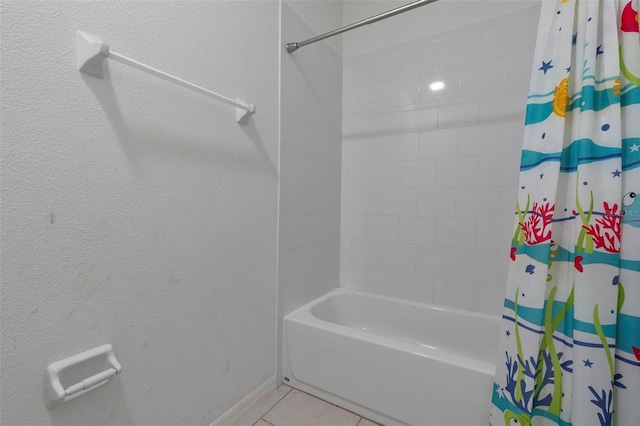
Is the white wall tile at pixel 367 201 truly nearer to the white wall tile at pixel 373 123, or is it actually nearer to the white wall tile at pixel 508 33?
the white wall tile at pixel 373 123

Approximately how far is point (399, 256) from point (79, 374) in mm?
1619

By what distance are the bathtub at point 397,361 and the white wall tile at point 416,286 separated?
56mm

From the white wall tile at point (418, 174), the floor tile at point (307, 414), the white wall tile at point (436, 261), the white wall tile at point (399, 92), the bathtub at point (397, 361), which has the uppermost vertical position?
the white wall tile at point (399, 92)

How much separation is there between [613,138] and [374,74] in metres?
1.38

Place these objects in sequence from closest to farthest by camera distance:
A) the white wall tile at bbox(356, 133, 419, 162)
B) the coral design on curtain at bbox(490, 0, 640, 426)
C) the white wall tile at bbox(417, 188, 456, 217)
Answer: the coral design on curtain at bbox(490, 0, 640, 426), the white wall tile at bbox(417, 188, 456, 217), the white wall tile at bbox(356, 133, 419, 162)

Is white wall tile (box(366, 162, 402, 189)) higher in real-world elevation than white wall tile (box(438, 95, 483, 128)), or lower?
lower

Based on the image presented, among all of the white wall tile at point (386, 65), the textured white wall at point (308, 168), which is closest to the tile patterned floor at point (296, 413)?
the textured white wall at point (308, 168)

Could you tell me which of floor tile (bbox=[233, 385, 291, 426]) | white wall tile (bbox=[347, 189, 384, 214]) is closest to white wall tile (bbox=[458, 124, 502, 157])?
white wall tile (bbox=[347, 189, 384, 214])

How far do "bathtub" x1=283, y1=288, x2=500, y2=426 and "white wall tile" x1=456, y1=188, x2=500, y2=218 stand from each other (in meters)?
0.58

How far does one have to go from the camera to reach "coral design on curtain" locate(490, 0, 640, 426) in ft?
2.77

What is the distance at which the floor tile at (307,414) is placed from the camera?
4.23ft

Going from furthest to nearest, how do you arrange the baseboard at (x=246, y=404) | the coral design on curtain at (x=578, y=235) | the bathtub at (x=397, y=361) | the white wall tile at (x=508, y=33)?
the white wall tile at (x=508, y=33) < the baseboard at (x=246, y=404) < the bathtub at (x=397, y=361) < the coral design on curtain at (x=578, y=235)

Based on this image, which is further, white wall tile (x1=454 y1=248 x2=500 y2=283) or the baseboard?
white wall tile (x1=454 y1=248 x2=500 y2=283)

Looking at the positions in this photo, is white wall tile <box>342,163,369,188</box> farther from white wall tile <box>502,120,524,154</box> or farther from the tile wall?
white wall tile <box>502,120,524,154</box>
